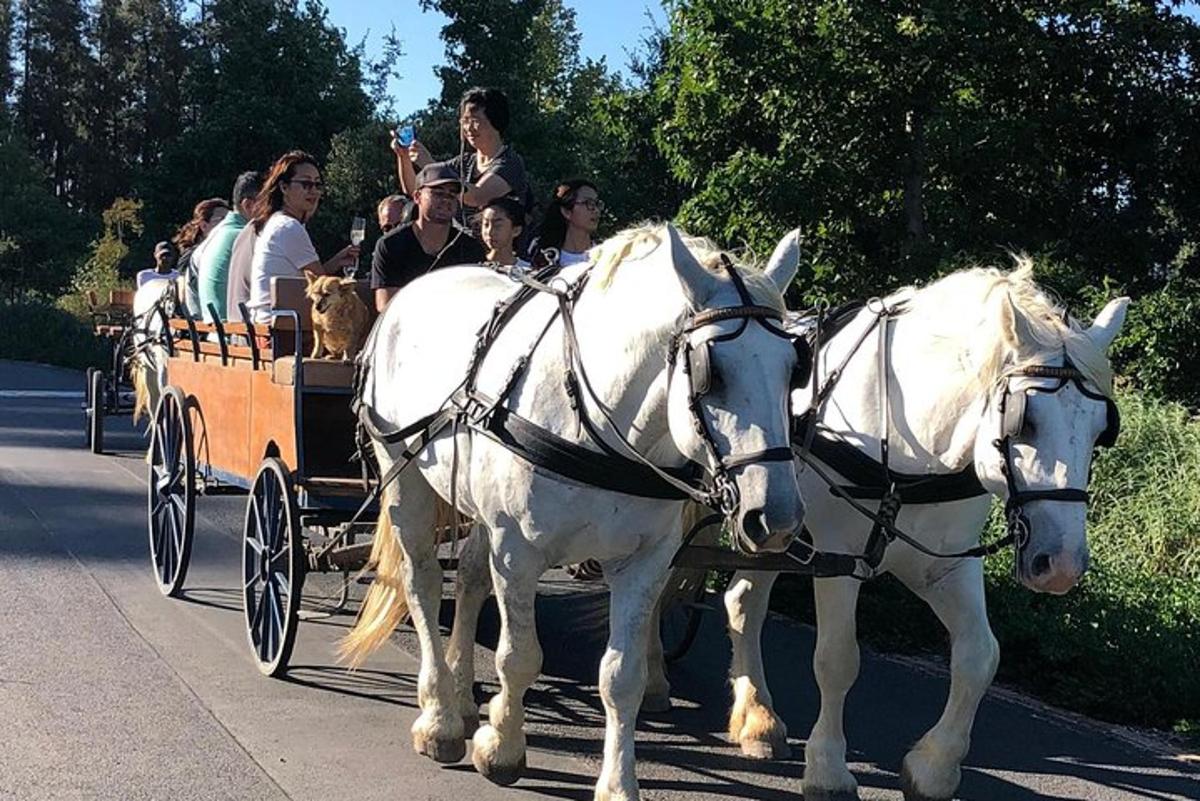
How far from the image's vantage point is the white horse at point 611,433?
3.64 meters

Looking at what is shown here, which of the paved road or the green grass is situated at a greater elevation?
the green grass

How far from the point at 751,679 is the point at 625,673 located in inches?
60.1

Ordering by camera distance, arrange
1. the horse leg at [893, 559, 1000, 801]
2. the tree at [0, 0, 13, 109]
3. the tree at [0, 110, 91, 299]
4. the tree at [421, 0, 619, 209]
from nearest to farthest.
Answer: the horse leg at [893, 559, 1000, 801], the tree at [421, 0, 619, 209], the tree at [0, 110, 91, 299], the tree at [0, 0, 13, 109]

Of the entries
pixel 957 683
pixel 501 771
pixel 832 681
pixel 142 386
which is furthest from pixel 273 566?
pixel 142 386

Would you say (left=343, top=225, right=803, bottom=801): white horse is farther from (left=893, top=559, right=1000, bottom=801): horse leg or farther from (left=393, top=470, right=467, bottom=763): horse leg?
(left=893, top=559, right=1000, bottom=801): horse leg

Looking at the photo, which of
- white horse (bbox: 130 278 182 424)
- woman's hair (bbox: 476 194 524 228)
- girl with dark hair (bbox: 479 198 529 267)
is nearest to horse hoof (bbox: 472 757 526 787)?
girl with dark hair (bbox: 479 198 529 267)

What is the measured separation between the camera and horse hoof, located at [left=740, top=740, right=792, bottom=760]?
5.27 m

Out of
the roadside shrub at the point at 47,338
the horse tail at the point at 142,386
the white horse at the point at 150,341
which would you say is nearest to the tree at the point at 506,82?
the roadside shrub at the point at 47,338

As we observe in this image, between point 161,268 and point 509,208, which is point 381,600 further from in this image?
point 161,268

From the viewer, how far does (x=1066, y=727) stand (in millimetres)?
5836

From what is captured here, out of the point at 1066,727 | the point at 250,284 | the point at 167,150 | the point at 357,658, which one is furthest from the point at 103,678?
the point at 167,150

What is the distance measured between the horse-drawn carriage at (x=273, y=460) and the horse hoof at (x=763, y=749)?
2054mm

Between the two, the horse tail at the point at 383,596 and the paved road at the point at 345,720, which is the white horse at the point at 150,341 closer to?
the paved road at the point at 345,720

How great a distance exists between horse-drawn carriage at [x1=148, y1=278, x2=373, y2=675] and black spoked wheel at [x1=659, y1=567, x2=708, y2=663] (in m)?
1.46
